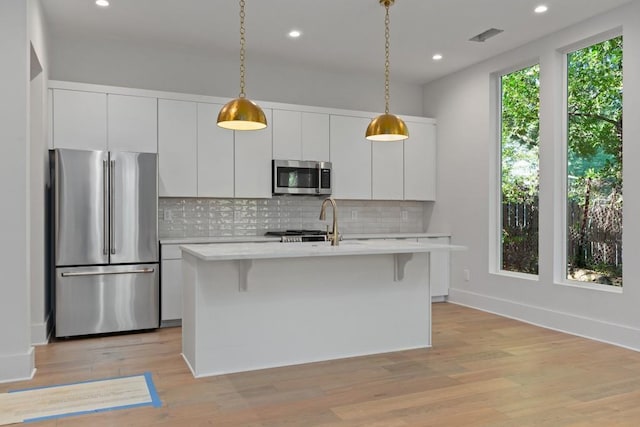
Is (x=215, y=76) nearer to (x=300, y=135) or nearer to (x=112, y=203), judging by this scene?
(x=300, y=135)

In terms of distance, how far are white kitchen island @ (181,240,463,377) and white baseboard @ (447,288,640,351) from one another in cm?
150

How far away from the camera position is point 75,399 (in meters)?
2.90

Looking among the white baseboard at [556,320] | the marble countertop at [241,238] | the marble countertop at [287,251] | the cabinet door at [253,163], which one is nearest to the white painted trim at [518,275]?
Answer: the white baseboard at [556,320]

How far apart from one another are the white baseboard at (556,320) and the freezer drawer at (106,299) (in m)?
3.53

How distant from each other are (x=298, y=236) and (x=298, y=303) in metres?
1.66

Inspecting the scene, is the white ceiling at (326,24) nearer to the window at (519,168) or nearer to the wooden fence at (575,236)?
the window at (519,168)

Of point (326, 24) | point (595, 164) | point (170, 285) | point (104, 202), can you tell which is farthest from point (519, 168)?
point (104, 202)

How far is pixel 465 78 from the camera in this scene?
235 inches

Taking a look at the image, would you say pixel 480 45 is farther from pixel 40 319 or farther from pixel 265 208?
pixel 40 319

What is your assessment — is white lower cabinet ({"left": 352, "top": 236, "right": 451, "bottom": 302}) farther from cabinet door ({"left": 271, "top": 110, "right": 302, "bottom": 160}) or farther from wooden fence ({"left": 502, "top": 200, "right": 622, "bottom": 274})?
cabinet door ({"left": 271, "top": 110, "right": 302, "bottom": 160})

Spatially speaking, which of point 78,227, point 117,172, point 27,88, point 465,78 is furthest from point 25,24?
point 465,78

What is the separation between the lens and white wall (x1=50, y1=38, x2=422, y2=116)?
507 centimetres

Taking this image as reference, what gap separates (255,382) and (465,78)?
175 inches

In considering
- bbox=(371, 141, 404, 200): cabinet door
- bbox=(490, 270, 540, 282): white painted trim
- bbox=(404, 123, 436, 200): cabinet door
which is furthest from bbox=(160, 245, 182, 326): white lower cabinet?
bbox=(490, 270, 540, 282): white painted trim
